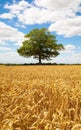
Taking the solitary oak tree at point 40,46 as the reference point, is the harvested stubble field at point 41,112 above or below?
below

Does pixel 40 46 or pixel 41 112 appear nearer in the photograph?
pixel 41 112

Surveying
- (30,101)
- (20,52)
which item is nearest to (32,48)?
(20,52)

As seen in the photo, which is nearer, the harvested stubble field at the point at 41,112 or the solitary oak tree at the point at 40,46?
the harvested stubble field at the point at 41,112

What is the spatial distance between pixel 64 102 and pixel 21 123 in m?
2.03

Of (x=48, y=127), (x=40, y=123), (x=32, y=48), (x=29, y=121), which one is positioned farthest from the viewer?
(x=32, y=48)

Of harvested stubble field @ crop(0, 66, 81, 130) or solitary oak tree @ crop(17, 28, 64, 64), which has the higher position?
solitary oak tree @ crop(17, 28, 64, 64)

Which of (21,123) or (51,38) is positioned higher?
(51,38)

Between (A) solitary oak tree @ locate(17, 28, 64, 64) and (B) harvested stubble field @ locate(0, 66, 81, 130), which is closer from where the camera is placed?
(B) harvested stubble field @ locate(0, 66, 81, 130)

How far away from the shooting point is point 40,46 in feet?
231

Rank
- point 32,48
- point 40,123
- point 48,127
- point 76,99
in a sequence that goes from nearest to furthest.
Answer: point 48,127 → point 40,123 → point 76,99 → point 32,48

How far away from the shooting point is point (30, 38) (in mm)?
72250

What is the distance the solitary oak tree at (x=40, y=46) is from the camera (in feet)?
227

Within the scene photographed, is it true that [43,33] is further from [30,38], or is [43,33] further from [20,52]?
[20,52]

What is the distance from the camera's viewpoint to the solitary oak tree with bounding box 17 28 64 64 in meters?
69.1
